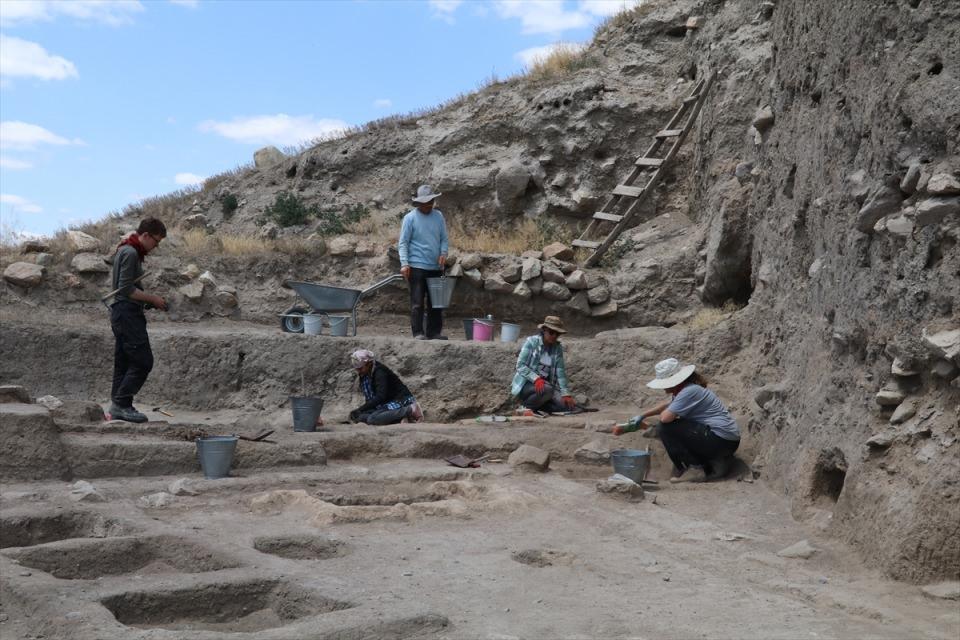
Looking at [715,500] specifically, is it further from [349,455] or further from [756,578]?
[349,455]

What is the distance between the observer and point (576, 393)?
34.5 feet

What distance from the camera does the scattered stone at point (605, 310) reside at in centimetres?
1271

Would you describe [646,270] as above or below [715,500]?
above

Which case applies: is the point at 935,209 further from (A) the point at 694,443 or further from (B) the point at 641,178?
(B) the point at 641,178

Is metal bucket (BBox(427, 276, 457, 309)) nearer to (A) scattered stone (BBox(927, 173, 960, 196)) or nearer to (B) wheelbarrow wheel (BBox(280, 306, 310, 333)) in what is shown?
(B) wheelbarrow wheel (BBox(280, 306, 310, 333))

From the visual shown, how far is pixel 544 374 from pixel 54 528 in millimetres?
5198

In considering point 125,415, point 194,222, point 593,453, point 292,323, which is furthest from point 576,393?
point 194,222

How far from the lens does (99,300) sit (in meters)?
12.4

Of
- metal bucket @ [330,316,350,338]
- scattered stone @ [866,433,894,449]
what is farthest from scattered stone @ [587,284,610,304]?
scattered stone @ [866,433,894,449]

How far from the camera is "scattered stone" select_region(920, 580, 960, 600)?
470cm

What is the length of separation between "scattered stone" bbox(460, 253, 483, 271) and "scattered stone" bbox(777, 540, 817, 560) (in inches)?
311

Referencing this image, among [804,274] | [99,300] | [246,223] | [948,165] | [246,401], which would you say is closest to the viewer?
[948,165]

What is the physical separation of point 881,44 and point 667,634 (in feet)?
14.1

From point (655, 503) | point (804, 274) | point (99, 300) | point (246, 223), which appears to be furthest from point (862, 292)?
point (246, 223)
